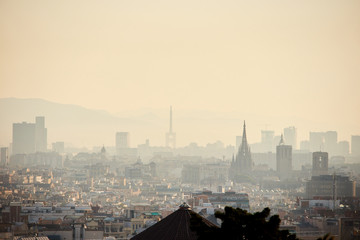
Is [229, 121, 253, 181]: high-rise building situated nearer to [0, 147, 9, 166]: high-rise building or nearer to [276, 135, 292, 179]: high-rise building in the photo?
[276, 135, 292, 179]: high-rise building

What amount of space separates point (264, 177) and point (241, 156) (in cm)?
1088

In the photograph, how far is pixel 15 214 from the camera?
64750 mm

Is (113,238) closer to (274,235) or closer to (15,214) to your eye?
(15,214)

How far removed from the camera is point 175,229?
27703mm

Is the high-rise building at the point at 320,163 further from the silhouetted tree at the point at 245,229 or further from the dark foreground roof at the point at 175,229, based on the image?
the silhouetted tree at the point at 245,229

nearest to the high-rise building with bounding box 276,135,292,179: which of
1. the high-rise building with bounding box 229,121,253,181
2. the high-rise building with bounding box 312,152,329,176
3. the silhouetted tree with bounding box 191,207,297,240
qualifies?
the high-rise building with bounding box 229,121,253,181

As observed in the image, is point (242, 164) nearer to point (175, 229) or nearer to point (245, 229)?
point (175, 229)

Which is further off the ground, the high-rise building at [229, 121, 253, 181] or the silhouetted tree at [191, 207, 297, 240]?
the high-rise building at [229, 121, 253, 181]

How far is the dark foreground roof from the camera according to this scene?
89.6 ft

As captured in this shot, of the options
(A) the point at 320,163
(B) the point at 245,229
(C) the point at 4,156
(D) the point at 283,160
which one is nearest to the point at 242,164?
(D) the point at 283,160

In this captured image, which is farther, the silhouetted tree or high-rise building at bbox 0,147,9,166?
high-rise building at bbox 0,147,9,166

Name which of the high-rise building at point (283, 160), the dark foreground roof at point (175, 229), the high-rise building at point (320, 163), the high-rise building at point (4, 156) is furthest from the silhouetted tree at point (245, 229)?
the high-rise building at point (4, 156)

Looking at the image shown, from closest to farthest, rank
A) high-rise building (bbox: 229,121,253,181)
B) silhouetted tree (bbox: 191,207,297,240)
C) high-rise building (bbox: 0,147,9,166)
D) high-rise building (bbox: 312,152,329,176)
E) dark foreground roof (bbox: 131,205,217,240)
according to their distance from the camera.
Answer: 1. silhouetted tree (bbox: 191,207,297,240)
2. dark foreground roof (bbox: 131,205,217,240)
3. high-rise building (bbox: 312,152,329,176)
4. high-rise building (bbox: 229,121,253,181)
5. high-rise building (bbox: 0,147,9,166)

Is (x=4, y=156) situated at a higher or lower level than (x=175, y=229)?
higher
